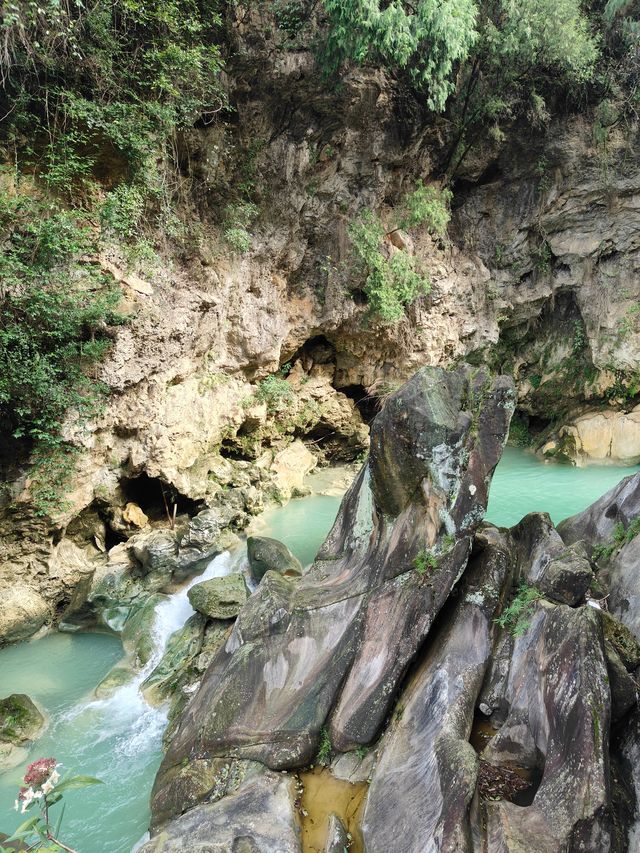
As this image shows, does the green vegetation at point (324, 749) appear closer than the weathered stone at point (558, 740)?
No

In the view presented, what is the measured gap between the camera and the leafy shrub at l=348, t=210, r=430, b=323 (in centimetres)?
1263

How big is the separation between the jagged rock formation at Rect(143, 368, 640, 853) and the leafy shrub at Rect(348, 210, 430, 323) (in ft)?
24.9

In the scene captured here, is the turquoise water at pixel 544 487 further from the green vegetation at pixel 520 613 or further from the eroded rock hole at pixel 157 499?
the eroded rock hole at pixel 157 499

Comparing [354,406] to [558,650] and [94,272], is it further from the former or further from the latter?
[558,650]

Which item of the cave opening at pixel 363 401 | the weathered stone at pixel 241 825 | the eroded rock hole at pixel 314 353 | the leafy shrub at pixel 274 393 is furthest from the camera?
the cave opening at pixel 363 401

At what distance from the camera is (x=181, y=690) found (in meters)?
6.37

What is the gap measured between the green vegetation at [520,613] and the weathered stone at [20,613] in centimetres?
790

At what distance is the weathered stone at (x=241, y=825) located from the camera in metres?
3.59

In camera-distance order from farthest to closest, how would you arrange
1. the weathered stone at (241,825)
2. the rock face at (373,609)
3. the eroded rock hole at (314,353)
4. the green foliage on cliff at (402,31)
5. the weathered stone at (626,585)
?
1. the eroded rock hole at (314,353)
2. the green foliage on cliff at (402,31)
3. the rock face at (373,609)
4. the weathered stone at (626,585)
5. the weathered stone at (241,825)

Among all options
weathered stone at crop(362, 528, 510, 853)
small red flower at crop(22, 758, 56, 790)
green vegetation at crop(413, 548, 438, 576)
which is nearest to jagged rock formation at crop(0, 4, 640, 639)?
green vegetation at crop(413, 548, 438, 576)

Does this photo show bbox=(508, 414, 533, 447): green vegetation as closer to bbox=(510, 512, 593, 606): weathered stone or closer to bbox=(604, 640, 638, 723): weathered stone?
bbox=(510, 512, 593, 606): weathered stone

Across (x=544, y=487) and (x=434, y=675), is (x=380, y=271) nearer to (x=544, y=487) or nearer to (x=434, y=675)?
(x=544, y=487)

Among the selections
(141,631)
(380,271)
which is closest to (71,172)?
(380,271)

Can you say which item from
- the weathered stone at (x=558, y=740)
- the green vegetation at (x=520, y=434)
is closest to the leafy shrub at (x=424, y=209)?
the green vegetation at (x=520, y=434)
